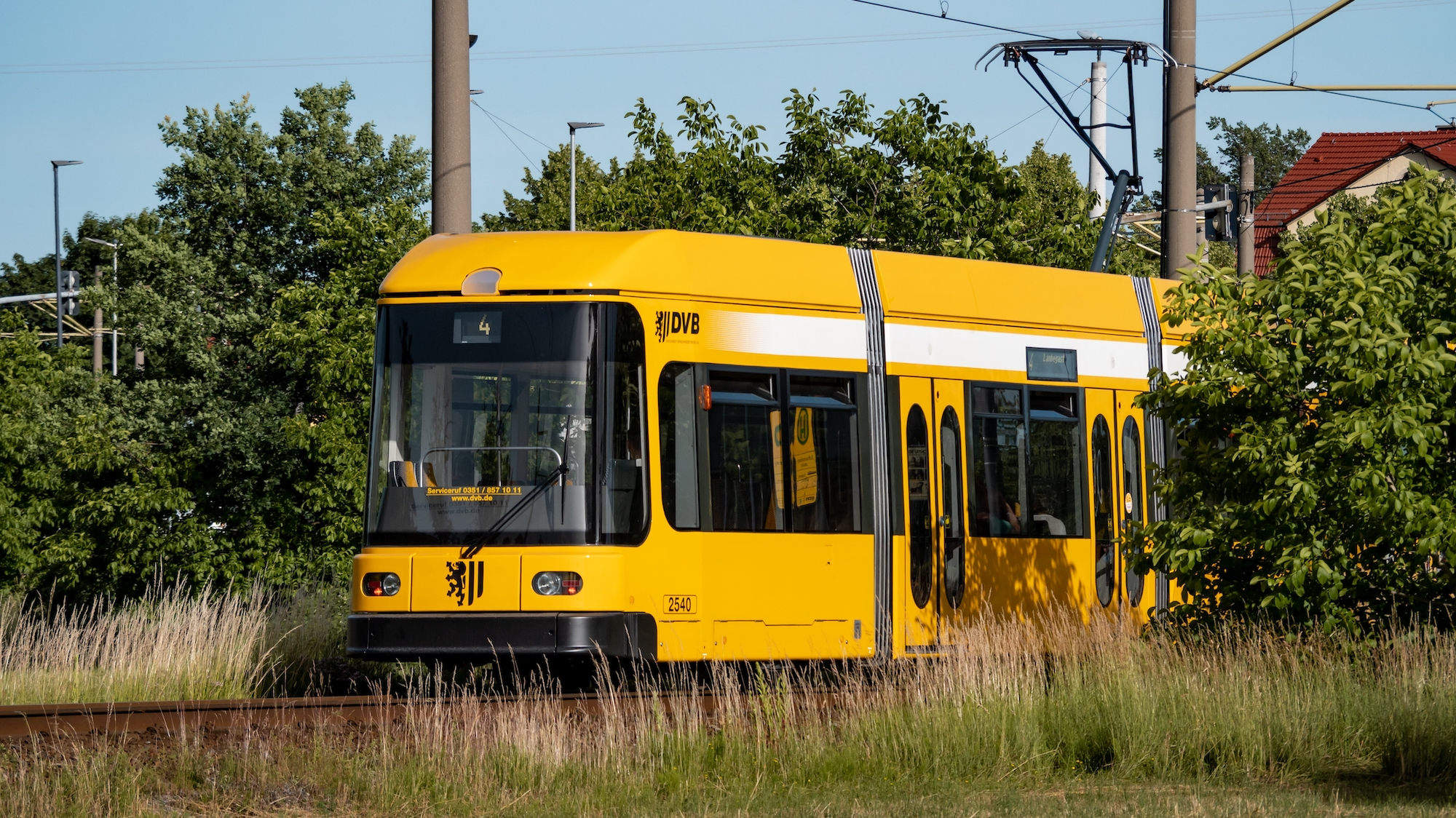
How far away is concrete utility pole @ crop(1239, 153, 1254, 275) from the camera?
2769 centimetres

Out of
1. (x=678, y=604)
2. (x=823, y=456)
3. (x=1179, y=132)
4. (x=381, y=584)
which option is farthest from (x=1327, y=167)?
(x=381, y=584)

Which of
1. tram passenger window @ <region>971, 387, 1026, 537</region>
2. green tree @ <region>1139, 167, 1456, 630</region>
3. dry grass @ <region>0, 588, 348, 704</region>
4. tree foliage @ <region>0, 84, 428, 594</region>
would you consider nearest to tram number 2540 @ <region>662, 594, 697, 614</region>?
tram passenger window @ <region>971, 387, 1026, 537</region>

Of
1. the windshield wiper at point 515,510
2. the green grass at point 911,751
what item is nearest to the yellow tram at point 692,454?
the windshield wiper at point 515,510

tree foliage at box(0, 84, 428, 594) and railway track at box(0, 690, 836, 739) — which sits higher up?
tree foliage at box(0, 84, 428, 594)

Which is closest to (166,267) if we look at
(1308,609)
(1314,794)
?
(1308,609)

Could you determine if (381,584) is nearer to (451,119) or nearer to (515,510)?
(515,510)

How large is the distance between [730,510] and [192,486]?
1121 centimetres

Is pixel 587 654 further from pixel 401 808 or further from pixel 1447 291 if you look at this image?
pixel 1447 291

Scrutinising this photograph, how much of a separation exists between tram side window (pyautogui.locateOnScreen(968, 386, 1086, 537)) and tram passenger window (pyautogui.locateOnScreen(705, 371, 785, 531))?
79.2 inches

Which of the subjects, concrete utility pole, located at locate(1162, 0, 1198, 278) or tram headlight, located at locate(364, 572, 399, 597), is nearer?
tram headlight, located at locate(364, 572, 399, 597)

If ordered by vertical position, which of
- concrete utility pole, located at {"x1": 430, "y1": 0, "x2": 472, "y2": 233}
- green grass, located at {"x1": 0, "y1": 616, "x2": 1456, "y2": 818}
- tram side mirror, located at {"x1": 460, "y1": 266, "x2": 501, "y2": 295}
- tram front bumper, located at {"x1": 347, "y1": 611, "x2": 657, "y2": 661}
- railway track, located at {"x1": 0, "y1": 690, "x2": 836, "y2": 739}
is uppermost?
concrete utility pole, located at {"x1": 430, "y1": 0, "x2": 472, "y2": 233}

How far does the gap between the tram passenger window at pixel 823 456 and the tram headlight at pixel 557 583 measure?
70.5 inches

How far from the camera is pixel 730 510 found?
1155 cm

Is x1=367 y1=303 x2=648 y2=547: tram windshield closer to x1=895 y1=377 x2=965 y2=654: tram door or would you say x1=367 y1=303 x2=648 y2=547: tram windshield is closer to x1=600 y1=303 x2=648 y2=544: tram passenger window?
x1=600 y1=303 x2=648 y2=544: tram passenger window
